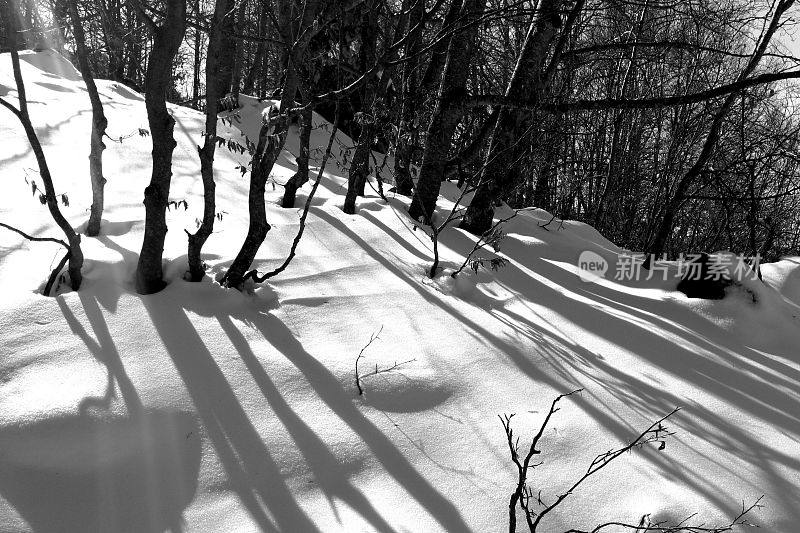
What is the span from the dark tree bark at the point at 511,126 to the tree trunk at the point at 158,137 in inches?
100

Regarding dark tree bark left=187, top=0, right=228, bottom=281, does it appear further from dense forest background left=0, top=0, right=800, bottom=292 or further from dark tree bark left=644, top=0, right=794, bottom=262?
dark tree bark left=644, top=0, right=794, bottom=262

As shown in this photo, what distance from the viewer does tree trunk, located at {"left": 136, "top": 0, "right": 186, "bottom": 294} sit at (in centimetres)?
243

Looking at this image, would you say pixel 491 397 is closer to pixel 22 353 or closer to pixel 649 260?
pixel 22 353

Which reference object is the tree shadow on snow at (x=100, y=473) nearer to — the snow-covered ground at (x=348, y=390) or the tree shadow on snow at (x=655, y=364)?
the snow-covered ground at (x=348, y=390)

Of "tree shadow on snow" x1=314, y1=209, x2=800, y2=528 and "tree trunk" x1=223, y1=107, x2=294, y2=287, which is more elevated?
"tree trunk" x1=223, y1=107, x2=294, y2=287

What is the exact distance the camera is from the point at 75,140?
482 cm

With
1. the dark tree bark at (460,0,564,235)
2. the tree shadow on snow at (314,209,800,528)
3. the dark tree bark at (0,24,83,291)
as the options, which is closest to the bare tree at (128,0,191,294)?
the dark tree bark at (0,24,83,291)

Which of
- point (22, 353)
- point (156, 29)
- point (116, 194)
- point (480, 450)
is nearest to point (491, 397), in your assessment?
point (480, 450)

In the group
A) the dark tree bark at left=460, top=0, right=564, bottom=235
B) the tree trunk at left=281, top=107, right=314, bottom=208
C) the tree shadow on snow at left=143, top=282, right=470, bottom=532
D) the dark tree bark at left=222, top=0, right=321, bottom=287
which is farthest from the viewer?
the dark tree bark at left=460, top=0, right=564, bottom=235

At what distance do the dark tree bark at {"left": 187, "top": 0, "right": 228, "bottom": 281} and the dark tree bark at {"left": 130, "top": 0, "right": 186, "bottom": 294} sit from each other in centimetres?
14

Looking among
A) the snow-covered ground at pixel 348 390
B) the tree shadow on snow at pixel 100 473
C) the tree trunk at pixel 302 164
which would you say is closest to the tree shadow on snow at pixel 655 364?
the snow-covered ground at pixel 348 390

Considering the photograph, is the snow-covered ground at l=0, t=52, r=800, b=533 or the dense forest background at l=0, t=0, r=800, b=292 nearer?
the snow-covered ground at l=0, t=52, r=800, b=533

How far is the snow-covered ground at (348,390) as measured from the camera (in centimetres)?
189

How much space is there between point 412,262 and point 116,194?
2.16m
